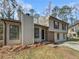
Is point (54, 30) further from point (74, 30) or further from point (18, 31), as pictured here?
point (74, 30)

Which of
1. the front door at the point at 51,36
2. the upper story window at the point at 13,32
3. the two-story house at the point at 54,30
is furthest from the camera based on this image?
the two-story house at the point at 54,30

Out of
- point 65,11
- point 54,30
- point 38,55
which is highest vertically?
point 65,11

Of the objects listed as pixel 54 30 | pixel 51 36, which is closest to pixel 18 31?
pixel 51 36

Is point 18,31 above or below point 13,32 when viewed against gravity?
above

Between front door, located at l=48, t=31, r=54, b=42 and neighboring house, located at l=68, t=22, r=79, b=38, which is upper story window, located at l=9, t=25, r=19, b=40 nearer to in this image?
front door, located at l=48, t=31, r=54, b=42

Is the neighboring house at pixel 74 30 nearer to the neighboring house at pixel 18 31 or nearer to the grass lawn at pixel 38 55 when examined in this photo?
the neighboring house at pixel 18 31

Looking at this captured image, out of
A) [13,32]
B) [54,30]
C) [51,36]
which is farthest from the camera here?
[54,30]

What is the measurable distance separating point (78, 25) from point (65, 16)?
7734 mm

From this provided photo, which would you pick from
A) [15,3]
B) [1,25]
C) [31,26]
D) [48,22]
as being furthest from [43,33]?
[15,3]

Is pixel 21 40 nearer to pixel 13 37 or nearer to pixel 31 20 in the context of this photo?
pixel 13 37

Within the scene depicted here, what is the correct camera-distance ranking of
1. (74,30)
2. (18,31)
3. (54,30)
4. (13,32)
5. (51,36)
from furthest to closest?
(74,30)
(54,30)
(51,36)
(18,31)
(13,32)

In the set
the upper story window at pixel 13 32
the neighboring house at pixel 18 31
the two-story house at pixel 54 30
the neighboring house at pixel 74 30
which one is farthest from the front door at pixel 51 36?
the neighboring house at pixel 74 30

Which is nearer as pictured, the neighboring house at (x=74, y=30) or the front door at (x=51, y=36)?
the front door at (x=51, y=36)

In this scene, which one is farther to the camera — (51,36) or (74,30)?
(74,30)
